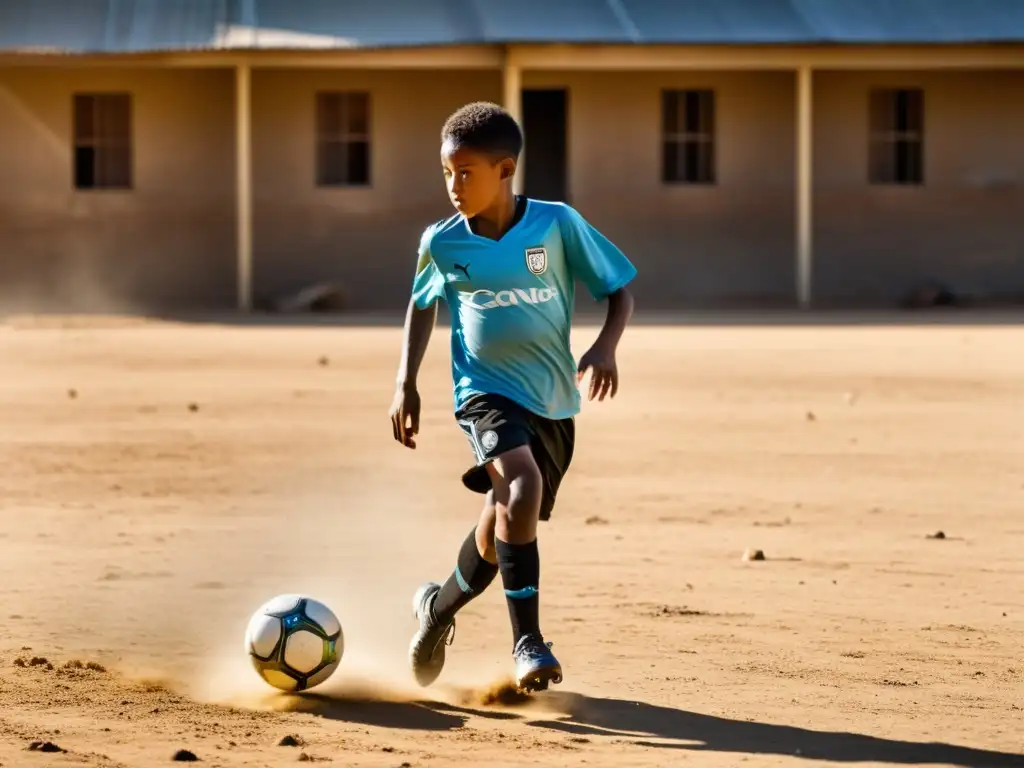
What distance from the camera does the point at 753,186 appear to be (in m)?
24.4

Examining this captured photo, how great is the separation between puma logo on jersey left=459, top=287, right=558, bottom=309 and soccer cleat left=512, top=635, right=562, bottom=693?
0.86 meters

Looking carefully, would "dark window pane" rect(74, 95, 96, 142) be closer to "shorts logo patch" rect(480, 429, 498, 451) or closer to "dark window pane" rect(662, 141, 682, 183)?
"dark window pane" rect(662, 141, 682, 183)

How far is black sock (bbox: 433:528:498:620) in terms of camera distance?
4.97m

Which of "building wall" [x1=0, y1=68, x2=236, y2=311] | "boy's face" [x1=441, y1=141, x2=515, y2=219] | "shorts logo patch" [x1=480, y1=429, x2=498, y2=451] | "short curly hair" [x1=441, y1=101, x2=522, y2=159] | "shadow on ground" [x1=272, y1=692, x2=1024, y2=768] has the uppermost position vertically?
"building wall" [x1=0, y1=68, x2=236, y2=311]

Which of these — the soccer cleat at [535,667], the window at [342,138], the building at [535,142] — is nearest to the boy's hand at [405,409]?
the soccer cleat at [535,667]

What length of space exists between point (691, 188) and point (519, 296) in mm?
19688

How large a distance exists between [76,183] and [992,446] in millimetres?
16112

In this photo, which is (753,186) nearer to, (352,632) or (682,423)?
(682,423)

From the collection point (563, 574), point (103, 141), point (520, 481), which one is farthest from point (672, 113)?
point (520, 481)

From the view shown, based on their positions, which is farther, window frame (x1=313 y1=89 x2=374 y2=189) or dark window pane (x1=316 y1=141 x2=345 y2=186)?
dark window pane (x1=316 y1=141 x2=345 y2=186)

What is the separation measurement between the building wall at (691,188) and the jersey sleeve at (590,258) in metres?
19.1

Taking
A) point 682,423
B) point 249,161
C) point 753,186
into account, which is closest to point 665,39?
point 753,186

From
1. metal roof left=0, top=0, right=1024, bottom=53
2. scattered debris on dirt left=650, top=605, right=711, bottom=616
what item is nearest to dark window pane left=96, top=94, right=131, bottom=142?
metal roof left=0, top=0, right=1024, bottom=53

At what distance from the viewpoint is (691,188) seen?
24.2 m
